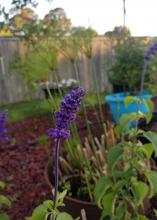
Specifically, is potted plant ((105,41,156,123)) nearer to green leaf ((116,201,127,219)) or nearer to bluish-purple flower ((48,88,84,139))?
green leaf ((116,201,127,219))

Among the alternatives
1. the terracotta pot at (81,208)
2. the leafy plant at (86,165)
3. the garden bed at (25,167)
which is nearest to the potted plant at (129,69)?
the garden bed at (25,167)

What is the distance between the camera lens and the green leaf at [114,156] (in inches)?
56.5

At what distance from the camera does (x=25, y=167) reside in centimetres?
364

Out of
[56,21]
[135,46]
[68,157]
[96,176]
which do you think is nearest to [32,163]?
[68,157]

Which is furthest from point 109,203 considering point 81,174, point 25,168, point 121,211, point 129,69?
point 129,69

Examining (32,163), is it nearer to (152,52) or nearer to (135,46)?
(152,52)

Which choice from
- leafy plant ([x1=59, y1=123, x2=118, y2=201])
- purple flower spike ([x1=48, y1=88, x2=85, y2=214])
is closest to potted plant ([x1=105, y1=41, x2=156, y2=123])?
leafy plant ([x1=59, y1=123, x2=118, y2=201])

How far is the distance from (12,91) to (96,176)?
251 inches

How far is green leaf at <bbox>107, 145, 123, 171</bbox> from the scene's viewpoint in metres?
1.44

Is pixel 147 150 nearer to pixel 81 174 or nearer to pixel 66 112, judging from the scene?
pixel 66 112

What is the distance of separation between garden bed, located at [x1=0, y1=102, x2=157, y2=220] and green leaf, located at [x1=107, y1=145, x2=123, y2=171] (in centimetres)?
95

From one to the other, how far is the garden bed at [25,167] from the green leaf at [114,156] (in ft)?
3.10

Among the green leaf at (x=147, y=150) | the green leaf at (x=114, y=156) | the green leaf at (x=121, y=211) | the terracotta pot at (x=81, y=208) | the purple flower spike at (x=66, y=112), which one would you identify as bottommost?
the terracotta pot at (x=81, y=208)

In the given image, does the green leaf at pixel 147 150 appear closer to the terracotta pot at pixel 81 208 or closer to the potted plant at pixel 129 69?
the terracotta pot at pixel 81 208
